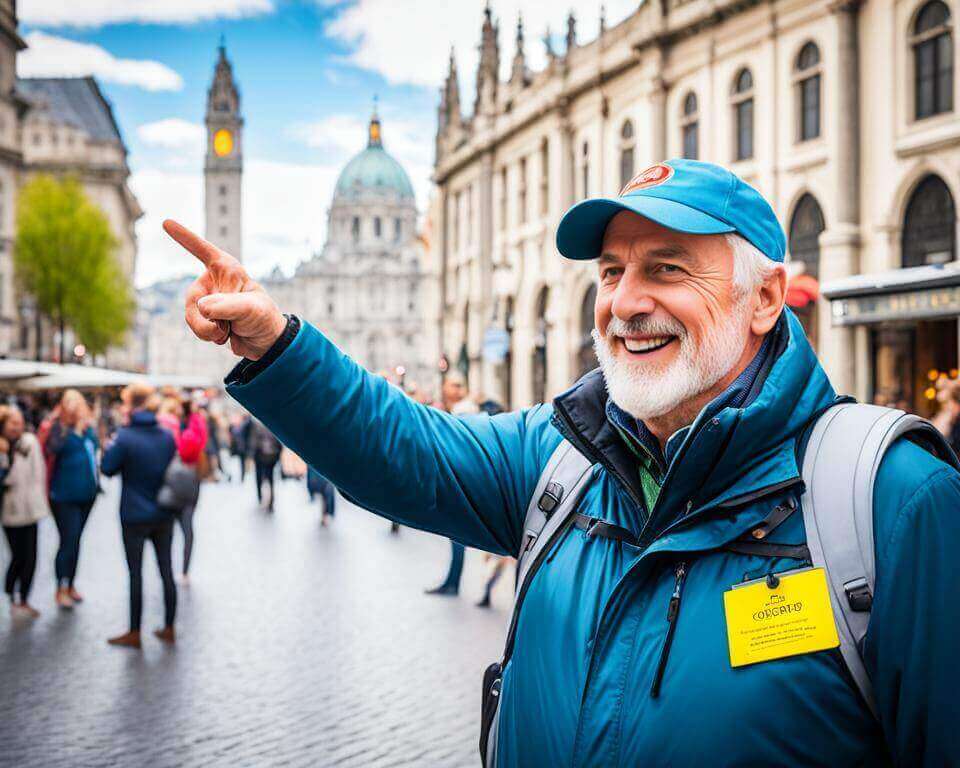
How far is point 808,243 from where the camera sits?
22.9 meters

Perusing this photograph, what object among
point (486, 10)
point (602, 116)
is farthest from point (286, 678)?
point (486, 10)

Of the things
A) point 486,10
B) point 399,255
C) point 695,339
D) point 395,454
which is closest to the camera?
point 695,339

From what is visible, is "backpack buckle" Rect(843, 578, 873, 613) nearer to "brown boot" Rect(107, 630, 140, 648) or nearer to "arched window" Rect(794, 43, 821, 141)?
"brown boot" Rect(107, 630, 140, 648)

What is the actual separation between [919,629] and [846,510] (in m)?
0.23

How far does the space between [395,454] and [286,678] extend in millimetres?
6030

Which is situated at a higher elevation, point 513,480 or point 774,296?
point 774,296

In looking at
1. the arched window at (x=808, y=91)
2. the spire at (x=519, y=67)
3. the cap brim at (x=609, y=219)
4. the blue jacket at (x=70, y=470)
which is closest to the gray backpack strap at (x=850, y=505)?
the cap brim at (x=609, y=219)

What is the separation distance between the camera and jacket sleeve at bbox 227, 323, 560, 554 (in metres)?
2.32

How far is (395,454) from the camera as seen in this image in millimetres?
2531

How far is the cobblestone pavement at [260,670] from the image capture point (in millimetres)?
6461

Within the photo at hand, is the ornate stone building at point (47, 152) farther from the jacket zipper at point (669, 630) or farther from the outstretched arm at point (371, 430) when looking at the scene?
the jacket zipper at point (669, 630)

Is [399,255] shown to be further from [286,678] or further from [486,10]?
[286,678]

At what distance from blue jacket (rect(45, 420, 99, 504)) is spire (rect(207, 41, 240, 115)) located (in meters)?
136

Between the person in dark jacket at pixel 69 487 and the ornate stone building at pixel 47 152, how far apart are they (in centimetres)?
3997
